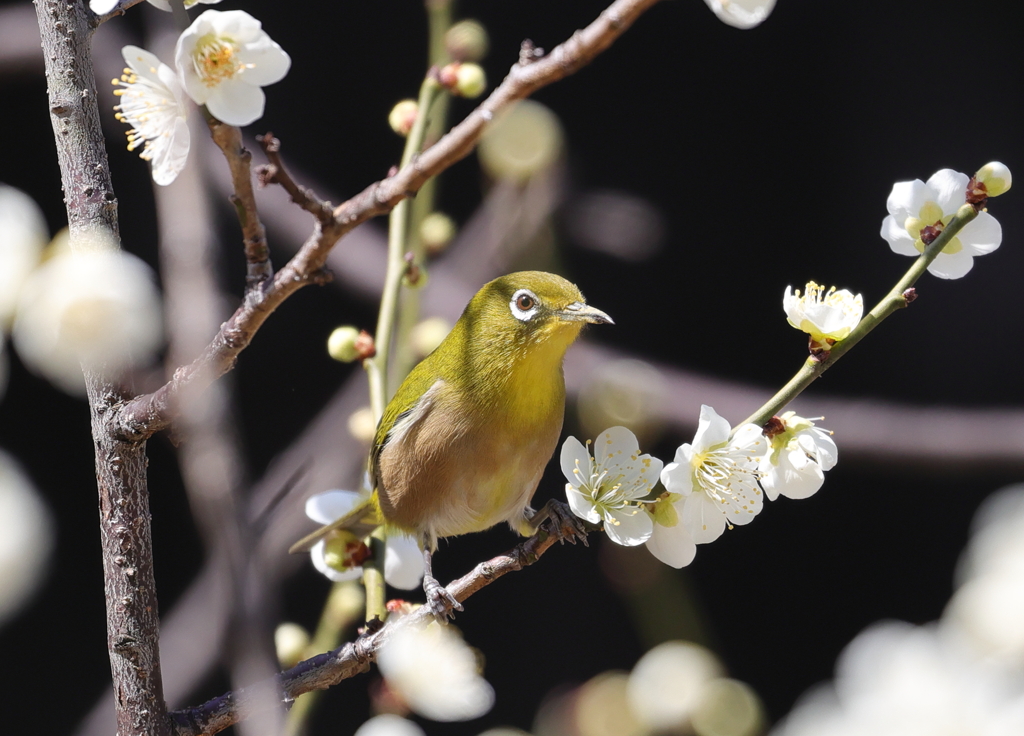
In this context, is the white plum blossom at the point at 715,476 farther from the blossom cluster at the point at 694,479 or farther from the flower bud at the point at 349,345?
the flower bud at the point at 349,345

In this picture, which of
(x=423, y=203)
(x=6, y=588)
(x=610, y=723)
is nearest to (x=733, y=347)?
(x=423, y=203)

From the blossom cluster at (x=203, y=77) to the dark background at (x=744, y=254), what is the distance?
1.64 meters

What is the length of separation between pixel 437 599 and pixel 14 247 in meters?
0.64

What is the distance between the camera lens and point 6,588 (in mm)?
514

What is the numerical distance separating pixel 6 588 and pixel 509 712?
2.26 metres

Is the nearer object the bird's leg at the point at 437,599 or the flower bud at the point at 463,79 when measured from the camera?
the bird's leg at the point at 437,599

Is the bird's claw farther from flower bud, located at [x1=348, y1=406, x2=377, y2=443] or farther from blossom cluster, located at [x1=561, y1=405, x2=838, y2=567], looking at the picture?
flower bud, located at [x1=348, y1=406, x2=377, y2=443]

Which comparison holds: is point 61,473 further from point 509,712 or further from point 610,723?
point 610,723

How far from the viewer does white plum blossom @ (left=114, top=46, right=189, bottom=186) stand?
812mm

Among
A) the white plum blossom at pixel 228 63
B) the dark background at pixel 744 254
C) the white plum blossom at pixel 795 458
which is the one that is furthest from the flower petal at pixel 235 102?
the dark background at pixel 744 254

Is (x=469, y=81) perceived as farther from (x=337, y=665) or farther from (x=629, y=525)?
(x=337, y=665)

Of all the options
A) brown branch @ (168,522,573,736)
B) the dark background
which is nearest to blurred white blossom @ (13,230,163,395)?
brown branch @ (168,522,573,736)

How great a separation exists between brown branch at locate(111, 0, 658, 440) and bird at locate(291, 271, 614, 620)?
69 centimetres

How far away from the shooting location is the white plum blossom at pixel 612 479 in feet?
3.02
